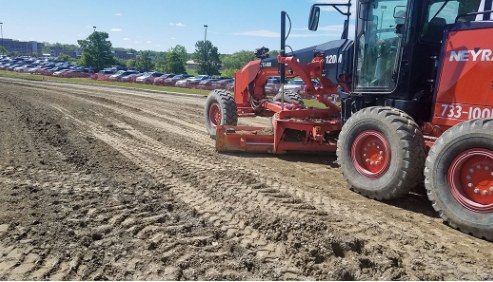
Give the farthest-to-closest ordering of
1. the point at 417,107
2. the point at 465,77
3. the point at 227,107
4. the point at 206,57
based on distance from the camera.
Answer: the point at 206,57
the point at 227,107
the point at 417,107
the point at 465,77

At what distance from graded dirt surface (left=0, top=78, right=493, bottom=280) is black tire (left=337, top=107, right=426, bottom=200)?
0.70 ft

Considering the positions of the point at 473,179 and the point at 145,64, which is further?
the point at 145,64

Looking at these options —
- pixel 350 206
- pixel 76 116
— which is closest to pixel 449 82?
pixel 350 206

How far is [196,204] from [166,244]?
3.71 feet

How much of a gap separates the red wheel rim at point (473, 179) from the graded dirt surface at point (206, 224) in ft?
1.25

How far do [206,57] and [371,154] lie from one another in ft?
177

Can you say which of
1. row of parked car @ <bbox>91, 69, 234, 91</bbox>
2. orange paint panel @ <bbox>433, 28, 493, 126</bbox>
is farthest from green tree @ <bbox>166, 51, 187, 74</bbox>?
orange paint panel @ <bbox>433, 28, 493, 126</bbox>

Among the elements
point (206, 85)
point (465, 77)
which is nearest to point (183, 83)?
point (206, 85)

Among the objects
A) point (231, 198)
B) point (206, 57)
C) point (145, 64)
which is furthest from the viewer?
point (145, 64)

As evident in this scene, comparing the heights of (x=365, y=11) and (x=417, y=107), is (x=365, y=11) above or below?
above

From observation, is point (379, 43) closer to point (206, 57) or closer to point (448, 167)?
point (448, 167)

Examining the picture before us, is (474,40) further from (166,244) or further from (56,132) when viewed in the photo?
(56,132)

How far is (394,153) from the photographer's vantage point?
4645 mm

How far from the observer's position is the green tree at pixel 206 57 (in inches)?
2233
